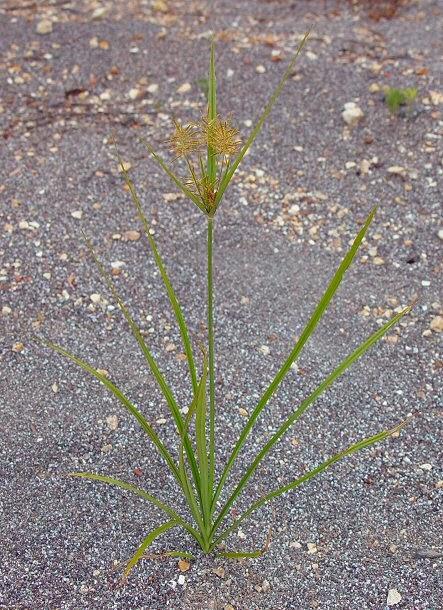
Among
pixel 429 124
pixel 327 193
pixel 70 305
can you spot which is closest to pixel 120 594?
pixel 70 305

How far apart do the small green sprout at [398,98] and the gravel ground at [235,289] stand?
0.05 meters

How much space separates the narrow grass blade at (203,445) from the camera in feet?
4.97

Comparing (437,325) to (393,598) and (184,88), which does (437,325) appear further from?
(184,88)

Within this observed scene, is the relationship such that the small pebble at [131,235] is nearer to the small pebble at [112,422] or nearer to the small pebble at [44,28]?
the small pebble at [112,422]

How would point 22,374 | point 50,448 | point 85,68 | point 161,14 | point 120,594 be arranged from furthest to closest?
1. point 161,14
2. point 85,68
3. point 22,374
4. point 50,448
5. point 120,594

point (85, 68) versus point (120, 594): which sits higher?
point (85, 68)

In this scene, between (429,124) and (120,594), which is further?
(429,124)

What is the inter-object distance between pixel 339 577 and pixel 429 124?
2.01m

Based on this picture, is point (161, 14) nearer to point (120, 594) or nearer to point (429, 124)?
point (429, 124)

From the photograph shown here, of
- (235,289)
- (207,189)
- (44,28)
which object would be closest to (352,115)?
(235,289)

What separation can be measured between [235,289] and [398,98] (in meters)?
1.15

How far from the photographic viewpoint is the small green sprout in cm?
327

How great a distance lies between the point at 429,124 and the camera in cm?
330

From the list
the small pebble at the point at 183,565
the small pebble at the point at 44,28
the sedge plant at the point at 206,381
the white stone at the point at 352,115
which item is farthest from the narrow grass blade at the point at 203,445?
the small pebble at the point at 44,28
